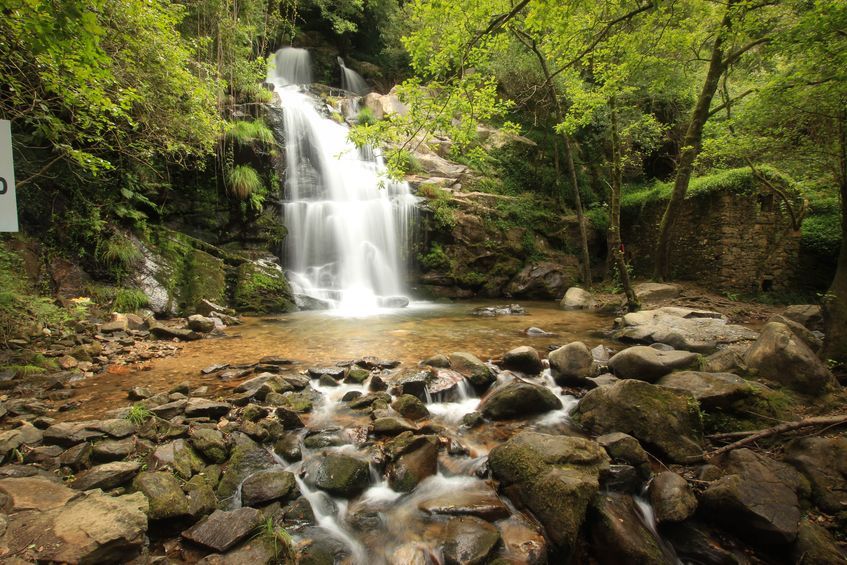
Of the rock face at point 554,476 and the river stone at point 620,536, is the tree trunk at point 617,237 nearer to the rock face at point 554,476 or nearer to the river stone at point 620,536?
the rock face at point 554,476

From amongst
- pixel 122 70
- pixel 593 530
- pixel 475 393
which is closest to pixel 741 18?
pixel 475 393

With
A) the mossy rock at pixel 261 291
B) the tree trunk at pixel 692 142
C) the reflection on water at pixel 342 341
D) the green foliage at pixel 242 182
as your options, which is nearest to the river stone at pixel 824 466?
the reflection on water at pixel 342 341

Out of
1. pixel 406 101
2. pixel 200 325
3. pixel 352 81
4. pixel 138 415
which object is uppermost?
pixel 352 81

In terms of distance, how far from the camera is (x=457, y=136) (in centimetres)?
476

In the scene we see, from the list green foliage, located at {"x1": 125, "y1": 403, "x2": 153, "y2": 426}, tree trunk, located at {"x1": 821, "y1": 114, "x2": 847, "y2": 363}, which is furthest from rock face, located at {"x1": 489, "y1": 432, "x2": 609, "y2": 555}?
tree trunk, located at {"x1": 821, "y1": 114, "x2": 847, "y2": 363}

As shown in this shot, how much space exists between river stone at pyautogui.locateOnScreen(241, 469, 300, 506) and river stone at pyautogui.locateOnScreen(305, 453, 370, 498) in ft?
0.62

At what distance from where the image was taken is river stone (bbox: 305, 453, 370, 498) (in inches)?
113

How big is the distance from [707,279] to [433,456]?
40.0 ft

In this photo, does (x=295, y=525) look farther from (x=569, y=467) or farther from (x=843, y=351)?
(x=843, y=351)

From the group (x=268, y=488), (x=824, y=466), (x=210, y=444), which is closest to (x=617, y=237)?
(x=824, y=466)

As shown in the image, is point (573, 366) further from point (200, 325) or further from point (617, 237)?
point (200, 325)

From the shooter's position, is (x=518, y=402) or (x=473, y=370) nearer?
(x=518, y=402)

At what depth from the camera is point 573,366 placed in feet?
16.1

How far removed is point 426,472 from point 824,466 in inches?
117
